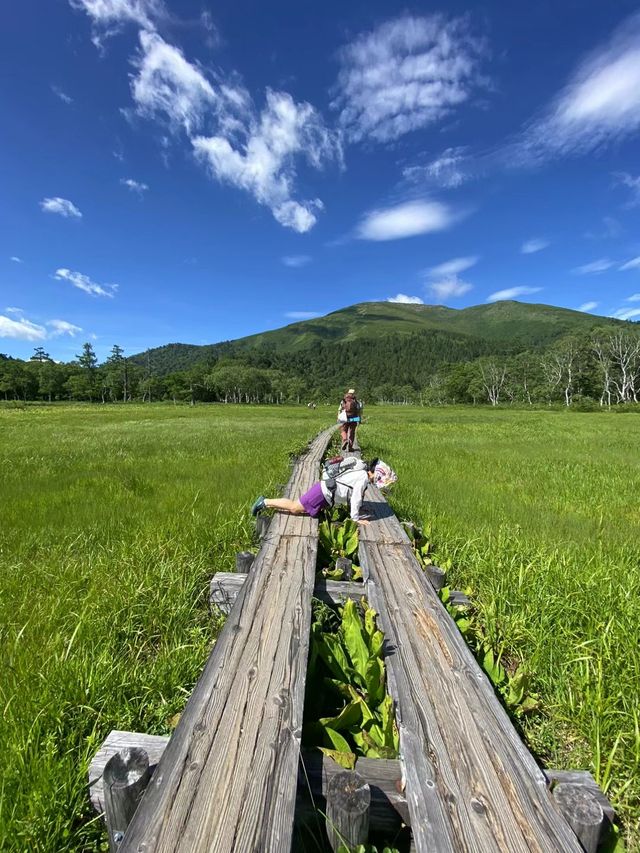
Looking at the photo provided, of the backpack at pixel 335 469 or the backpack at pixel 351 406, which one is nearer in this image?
the backpack at pixel 335 469

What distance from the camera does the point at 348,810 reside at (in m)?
1.63

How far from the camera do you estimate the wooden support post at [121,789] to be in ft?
5.41

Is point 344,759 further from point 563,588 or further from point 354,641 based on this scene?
point 563,588

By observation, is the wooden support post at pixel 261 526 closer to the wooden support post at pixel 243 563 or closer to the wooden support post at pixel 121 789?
the wooden support post at pixel 243 563

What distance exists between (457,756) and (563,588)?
2.70 metres

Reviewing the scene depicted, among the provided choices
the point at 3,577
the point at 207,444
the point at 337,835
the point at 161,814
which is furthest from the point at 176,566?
the point at 207,444

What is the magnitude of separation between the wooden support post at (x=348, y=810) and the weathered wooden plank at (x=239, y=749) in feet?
0.62

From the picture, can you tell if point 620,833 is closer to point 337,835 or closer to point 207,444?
point 337,835

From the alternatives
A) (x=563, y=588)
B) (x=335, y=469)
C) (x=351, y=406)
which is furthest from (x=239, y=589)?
(x=351, y=406)

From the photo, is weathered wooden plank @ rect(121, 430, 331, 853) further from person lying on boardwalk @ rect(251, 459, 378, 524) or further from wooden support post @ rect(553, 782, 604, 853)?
person lying on boardwalk @ rect(251, 459, 378, 524)

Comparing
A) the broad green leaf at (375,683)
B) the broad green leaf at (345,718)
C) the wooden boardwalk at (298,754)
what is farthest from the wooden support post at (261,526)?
the broad green leaf at (345,718)

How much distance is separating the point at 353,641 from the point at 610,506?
6.98 meters

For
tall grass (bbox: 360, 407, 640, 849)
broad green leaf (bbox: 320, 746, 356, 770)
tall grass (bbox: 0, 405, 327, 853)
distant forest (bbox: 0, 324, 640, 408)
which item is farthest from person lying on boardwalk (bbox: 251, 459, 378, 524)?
distant forest (bbox: 0, 324, 640, 408)

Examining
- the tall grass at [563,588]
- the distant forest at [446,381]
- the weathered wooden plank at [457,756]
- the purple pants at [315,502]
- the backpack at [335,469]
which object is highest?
the distant forest at [446,381]
